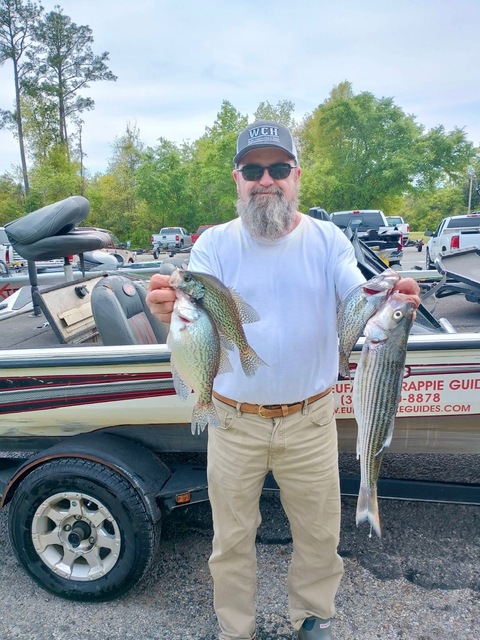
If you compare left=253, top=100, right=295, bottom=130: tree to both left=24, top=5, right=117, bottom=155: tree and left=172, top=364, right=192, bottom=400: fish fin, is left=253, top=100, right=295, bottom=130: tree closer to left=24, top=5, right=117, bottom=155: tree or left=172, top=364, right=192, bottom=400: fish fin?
left=24, top=5, right=117, bottom=155: tree

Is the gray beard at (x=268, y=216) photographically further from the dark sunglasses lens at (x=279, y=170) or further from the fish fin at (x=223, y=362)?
the fish fin at (x=223, y=362)

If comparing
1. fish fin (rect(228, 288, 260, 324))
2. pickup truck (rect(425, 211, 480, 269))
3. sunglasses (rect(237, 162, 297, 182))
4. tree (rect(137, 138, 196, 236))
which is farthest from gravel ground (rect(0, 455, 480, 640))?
tree (rect(137, 138, 196, 236))

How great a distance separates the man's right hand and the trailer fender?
1160 mm

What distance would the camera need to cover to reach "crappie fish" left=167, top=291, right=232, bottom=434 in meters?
1.51

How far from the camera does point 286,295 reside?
6.36 feet

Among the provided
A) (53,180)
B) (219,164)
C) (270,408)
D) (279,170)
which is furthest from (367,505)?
(53,180)

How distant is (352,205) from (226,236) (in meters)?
38.2

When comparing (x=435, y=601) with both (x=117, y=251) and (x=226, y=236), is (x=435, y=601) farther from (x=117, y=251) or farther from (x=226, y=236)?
(x=117, y=251)

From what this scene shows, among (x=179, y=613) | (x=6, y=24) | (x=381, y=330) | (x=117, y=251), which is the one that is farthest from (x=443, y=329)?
(x=6, y=24)

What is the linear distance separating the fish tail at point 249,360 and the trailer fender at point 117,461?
108 cm

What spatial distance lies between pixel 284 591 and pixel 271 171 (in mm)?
2118

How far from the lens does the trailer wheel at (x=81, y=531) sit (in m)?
2.49

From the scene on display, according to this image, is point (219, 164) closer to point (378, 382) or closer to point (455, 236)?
point (455, 236)

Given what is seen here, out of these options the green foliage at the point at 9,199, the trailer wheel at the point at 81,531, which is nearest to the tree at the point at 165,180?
the green foliage at the point at 9,199
